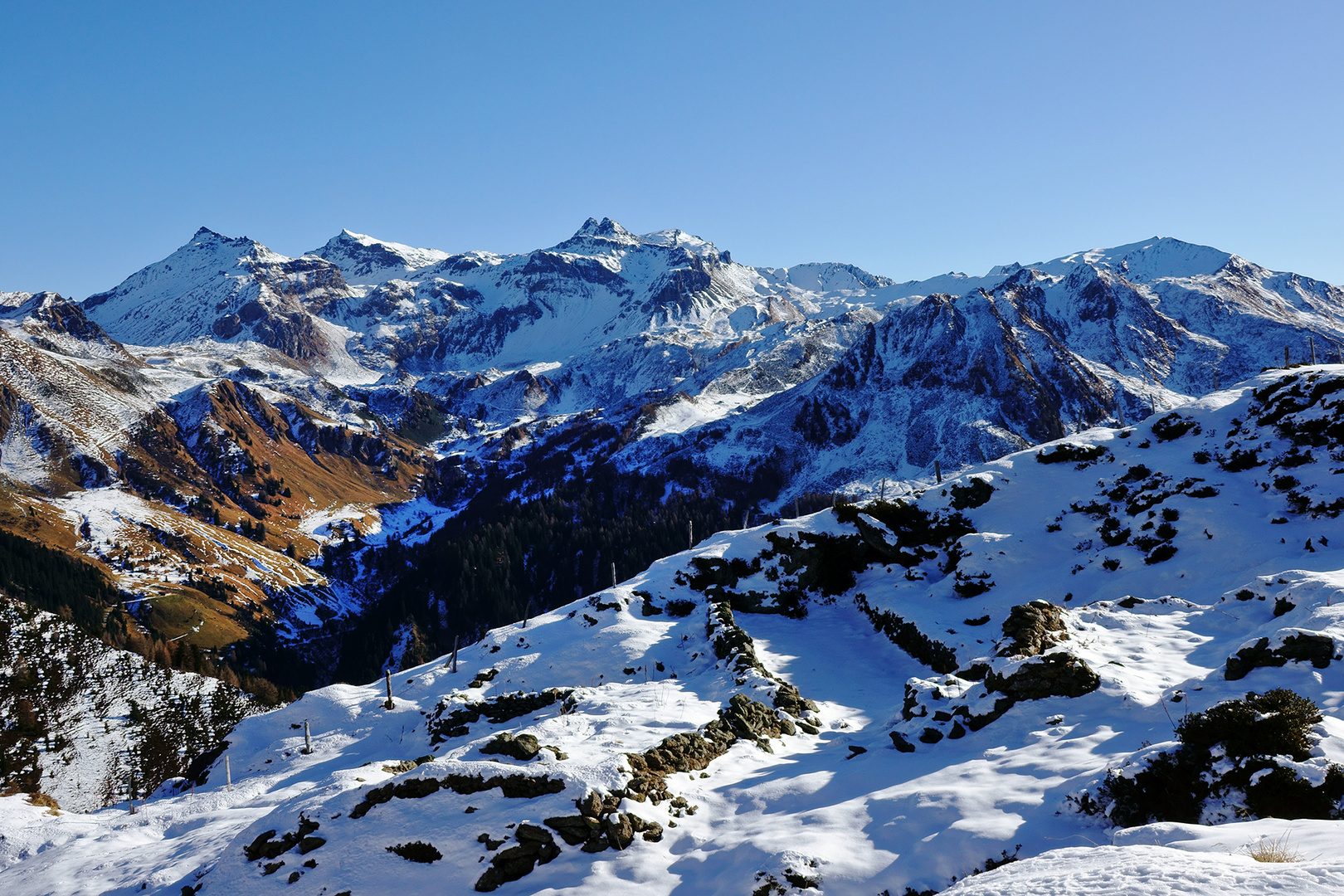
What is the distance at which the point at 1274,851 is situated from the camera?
8.56 m

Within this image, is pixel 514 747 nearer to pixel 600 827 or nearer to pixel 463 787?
pixel 463 787

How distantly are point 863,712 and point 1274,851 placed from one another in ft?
67.7

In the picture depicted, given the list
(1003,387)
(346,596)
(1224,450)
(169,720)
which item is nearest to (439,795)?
(1224,450)

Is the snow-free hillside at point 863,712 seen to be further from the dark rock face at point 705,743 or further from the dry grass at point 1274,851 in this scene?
the dry grass at point 1274,851

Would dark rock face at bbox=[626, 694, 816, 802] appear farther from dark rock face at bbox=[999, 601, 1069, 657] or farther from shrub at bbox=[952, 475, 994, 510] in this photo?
shrub at bbox=[952, 475, 994, 510]

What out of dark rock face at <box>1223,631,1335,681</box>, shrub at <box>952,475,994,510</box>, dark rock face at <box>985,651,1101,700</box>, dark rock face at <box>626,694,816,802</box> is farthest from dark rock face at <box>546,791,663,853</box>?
shrub at <box>952,475,994,510</box>

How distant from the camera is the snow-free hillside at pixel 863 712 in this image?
13.5 m

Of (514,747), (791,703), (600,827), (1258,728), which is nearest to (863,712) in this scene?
(791,703)

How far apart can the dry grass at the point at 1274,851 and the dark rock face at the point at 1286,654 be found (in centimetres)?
986

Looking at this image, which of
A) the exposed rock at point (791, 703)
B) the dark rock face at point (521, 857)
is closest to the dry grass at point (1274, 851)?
the dark rock face at point (521, 857)

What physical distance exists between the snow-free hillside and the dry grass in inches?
9.6

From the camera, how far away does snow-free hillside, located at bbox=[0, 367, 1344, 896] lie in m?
13.5

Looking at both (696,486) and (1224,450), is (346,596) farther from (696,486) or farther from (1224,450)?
(1224,450)

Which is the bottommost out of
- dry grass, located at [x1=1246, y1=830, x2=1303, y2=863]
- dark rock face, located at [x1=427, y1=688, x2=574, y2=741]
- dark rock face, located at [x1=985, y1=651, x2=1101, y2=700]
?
dark rock face, located at [x1=427, y1=688, x2=574, y2=741]
